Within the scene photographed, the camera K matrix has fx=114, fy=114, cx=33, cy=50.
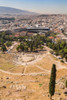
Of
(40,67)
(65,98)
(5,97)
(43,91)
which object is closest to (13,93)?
(5,97)

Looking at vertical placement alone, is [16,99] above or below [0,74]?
above

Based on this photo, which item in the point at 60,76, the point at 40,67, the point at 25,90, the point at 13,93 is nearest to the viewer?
the point at 13,93

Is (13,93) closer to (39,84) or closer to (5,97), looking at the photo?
(5,97)

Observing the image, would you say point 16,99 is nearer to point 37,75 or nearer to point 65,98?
point 65,98

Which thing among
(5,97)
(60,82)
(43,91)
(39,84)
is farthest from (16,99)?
(60,82)

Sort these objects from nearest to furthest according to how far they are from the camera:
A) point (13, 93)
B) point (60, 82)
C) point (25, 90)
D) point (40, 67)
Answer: point (13, 93)
point (25, 90)
point (60, 82)
point (40, 67)

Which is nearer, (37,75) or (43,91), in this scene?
(43,91)

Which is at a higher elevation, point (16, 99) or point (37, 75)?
point (16, 99)

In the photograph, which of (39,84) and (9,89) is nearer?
(9,89)

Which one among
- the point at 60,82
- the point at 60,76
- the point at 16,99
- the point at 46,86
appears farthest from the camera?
the point at 60,76
